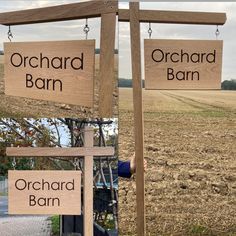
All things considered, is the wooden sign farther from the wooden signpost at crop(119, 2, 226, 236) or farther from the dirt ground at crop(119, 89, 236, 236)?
the dirt ground at crop(119, 89, 236, 236)

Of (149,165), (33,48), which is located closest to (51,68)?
(33,48)

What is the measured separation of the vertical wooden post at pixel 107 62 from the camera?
2049 millimetres

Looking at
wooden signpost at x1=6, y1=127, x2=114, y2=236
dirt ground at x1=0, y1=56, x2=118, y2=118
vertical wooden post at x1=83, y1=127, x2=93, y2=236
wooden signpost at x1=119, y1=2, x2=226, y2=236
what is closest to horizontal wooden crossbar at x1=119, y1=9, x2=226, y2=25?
wooden signpost at x1=119, y1=2, x2=226, y2=236

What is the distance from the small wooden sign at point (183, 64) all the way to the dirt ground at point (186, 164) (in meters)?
1.69

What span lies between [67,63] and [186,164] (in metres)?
2.19

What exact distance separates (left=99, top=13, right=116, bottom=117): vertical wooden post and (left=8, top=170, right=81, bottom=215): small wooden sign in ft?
1.00

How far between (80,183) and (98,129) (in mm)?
363

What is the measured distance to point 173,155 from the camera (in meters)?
4.11

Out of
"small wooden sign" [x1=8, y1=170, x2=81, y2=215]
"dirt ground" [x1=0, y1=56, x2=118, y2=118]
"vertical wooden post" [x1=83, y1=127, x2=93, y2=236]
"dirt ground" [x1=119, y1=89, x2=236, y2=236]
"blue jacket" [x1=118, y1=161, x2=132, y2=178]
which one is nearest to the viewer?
"small wooden sign" [x1=8, y1=170, x2=81, y2=215]

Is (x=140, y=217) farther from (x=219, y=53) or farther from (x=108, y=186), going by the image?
(x=219, y=53)

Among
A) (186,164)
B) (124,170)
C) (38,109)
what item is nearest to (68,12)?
(124,170)

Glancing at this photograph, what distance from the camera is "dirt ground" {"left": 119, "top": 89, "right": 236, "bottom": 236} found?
3914 mm

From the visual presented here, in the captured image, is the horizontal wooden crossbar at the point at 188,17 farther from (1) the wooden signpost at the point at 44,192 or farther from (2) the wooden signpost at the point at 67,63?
(1) the wooden signpost at the point at 44,192

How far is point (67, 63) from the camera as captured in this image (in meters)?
2.07
